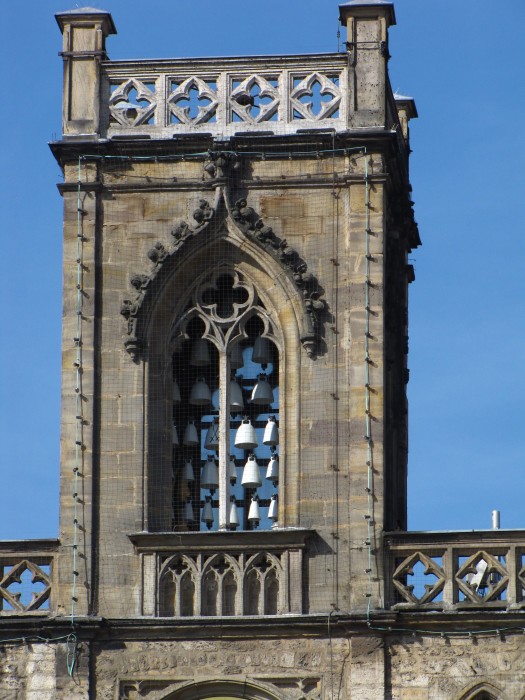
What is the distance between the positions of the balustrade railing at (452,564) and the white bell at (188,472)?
2.64 metres

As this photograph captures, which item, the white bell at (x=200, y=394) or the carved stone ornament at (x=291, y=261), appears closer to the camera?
the carved stone ornament at (x=291, y=261)

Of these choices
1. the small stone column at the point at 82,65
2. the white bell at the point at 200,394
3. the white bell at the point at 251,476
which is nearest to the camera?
the white bell at the point at 251,476

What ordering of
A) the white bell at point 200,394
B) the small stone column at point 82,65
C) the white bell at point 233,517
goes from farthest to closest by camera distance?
the small stone column at point 82,65 < the white bell at point 200,394 < the white bell at point 233,517

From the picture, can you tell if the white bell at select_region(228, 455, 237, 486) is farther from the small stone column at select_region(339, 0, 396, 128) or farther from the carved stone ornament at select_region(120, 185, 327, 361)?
the small stone column at select_region(339, 0, 396, 128)

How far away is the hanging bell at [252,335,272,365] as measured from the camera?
40.5 meters

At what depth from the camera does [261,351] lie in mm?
40469

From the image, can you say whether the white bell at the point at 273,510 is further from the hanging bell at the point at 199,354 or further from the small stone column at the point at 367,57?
the small stone column at the point at 367,57

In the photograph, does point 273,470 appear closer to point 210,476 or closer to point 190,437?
point 210,476

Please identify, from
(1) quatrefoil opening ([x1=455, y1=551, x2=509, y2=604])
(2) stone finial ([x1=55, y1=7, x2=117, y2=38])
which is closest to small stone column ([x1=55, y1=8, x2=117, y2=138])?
(2) stone finial ([x1=55, y1=7, x2=117, y2=38])

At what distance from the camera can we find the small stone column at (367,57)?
40.6m

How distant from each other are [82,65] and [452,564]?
24.7ft

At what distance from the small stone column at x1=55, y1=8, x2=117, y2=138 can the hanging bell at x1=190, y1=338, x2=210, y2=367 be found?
2750 millimetres

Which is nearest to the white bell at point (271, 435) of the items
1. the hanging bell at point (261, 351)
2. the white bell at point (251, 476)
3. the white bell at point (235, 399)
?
the white bell at point (251, 476)

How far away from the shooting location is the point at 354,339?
39.8 metres
